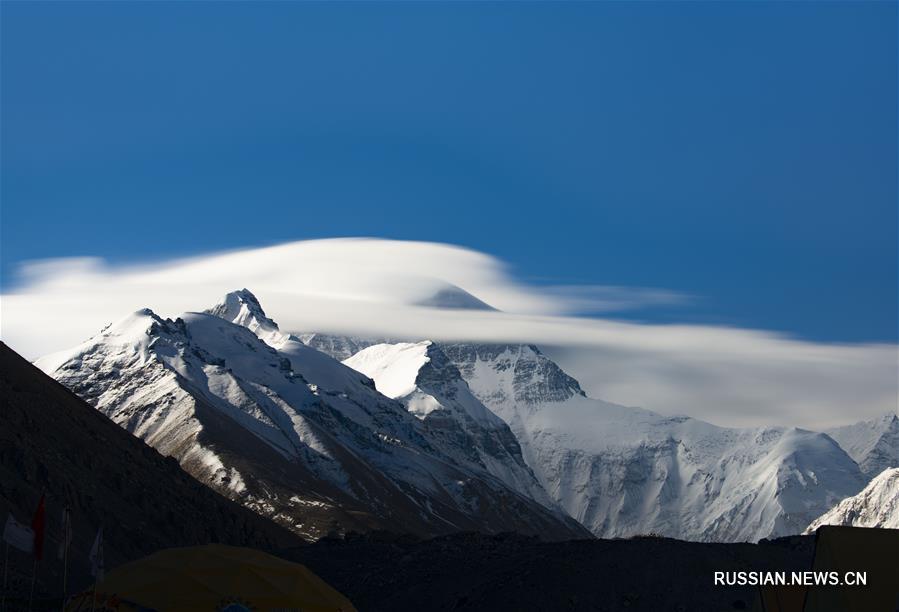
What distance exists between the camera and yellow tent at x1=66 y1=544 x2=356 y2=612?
335 feet

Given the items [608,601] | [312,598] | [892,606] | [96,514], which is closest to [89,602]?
[312,598]

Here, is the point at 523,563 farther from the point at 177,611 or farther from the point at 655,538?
the point at 177,611

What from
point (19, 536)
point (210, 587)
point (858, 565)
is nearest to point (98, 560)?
point (19, 536)

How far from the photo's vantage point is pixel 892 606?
322 feet

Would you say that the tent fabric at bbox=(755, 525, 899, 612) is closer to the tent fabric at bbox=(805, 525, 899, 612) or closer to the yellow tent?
the tent fabric at bbox=(805, 525, 899, 612)

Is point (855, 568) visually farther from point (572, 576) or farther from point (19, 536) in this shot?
point (19, 536)

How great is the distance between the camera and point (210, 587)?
341ft

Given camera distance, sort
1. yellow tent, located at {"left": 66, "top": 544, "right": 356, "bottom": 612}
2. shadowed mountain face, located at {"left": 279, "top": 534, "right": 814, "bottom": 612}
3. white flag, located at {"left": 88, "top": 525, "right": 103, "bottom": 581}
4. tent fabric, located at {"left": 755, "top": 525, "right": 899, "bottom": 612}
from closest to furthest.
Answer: white flag, located at {"left": 88, "top": 525, "right": 103, "bottom": 581}
tent fabric, located at {"left": 755, "top": 525, "right": 899, "bottom": 612}
yellow tent, located at {"left": 66, "top": 544, "right": 356, "bottom": 612}
shadowed mountain face, located at {"left": 279, "top": 534, "right": 814, "bottom": 612}

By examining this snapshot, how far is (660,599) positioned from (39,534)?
154 ft

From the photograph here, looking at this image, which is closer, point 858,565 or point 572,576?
point 858,565

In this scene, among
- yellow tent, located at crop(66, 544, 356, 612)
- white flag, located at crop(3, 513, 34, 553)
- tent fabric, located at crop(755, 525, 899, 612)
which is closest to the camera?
white flag, located at crop(3, 513, 34, 553)

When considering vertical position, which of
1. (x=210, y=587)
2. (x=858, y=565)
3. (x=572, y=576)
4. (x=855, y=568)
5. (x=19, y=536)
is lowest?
(x=210, y=587)

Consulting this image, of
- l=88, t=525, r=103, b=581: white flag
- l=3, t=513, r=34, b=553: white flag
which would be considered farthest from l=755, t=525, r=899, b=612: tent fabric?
l=3, t=513, r=34, b=553: white flag

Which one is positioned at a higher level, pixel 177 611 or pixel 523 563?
pixel 523 563
